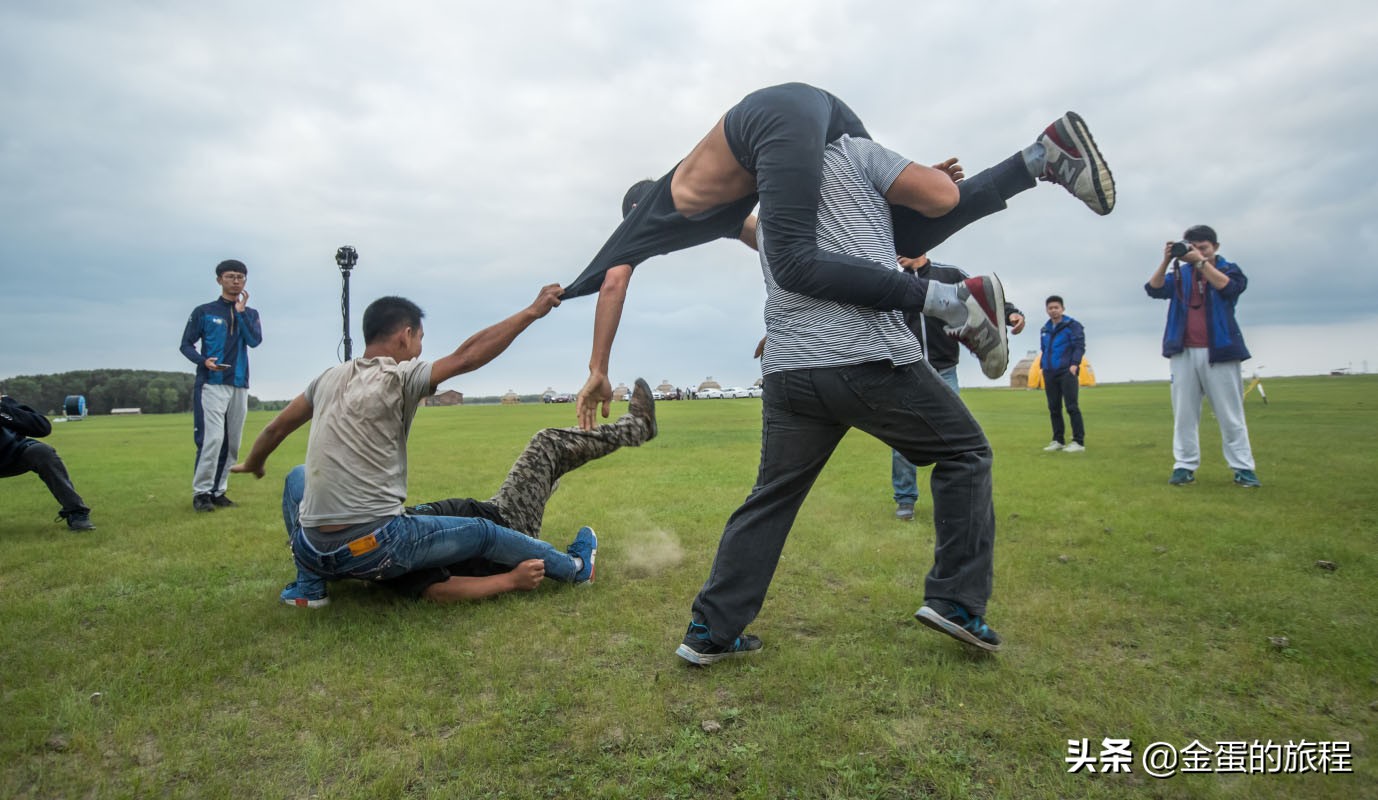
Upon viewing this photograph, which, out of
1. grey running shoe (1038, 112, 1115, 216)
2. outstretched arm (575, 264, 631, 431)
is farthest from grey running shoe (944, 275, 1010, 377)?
outstretched arm (575, 264, 631, 431)

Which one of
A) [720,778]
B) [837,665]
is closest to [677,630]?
[837,665]

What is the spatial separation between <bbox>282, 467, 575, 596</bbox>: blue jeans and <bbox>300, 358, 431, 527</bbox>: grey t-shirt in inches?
5.0

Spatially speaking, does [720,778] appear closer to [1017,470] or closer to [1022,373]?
[1017,470]

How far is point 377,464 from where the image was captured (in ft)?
12.4

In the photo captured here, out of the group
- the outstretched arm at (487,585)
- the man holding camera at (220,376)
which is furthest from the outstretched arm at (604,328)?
the man holding camera at (220,376)

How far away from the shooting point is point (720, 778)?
2.27m

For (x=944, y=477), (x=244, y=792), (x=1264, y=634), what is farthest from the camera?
(x=1264, y=634)

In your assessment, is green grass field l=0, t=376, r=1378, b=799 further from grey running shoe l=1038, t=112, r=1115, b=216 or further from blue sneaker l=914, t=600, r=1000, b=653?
grey running shoe l=1038, t=112, r=1115, b=216

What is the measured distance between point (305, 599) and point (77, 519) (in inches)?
177

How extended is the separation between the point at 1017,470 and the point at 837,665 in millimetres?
7499

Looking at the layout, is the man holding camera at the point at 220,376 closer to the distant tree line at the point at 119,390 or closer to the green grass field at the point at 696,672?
the green grass field at the point at 696,672

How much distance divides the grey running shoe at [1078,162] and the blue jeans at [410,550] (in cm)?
332

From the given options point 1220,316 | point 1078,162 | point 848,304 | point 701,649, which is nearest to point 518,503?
point 701,649

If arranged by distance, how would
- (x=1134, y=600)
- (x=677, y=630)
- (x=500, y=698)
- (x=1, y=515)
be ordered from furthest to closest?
(x=1, y=515)
(x=1134, y=600)
(x=677, y=630)
(x=500, y=698)
